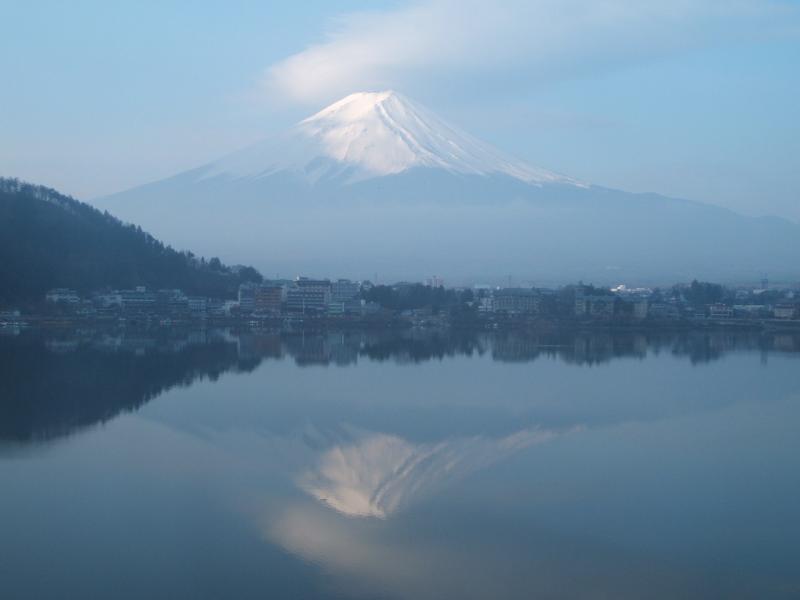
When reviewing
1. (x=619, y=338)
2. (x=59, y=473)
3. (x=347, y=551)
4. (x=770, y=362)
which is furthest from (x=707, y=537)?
(x=619, y=338)

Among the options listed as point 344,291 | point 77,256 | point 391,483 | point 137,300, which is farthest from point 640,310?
point 391,483

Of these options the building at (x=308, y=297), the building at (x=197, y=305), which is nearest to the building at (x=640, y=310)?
the building at (x=308, y=297)

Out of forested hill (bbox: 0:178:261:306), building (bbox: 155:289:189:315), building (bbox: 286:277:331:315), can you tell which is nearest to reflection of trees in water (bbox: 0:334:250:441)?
forested hill (bbox: 0:178:261:306)

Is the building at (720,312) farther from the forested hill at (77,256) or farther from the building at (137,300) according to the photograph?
the building at (137,300)

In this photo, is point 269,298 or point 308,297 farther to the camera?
point 308,297

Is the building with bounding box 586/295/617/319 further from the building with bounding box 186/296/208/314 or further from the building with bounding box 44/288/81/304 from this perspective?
the building with bounding box 44/288/81/304

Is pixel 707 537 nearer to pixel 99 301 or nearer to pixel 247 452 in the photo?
pixel 247 452

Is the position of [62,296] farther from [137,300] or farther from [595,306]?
[595,306]
